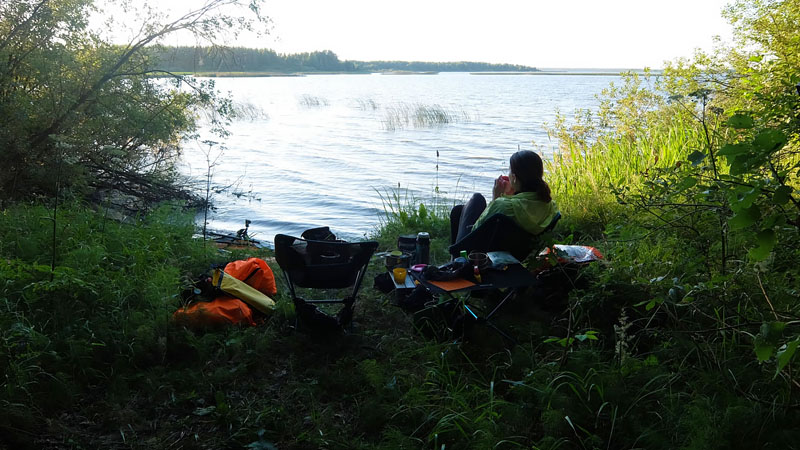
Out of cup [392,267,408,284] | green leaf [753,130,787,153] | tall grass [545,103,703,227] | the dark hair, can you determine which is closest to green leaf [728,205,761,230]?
green leaf [753,130,787,153]

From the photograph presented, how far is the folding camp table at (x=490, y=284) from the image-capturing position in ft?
10.5

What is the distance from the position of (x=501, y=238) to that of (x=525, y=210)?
26 centimetres

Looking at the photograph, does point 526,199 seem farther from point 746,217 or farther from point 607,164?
point 607,164

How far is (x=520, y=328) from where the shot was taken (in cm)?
319

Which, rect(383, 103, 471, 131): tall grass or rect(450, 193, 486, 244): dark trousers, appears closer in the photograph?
rect(450, 193, 486, 244): dark trousers

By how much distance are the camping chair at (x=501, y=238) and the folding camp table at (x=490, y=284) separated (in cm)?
32

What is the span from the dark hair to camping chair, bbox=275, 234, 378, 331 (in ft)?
3.89

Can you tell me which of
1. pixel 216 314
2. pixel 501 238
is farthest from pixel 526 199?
pixel 216 314

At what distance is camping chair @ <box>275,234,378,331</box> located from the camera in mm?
3506

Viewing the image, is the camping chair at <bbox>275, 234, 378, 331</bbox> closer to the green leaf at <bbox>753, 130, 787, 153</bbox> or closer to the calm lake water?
the green leaf at <bbox>753, 130, 787, 153</bbox>

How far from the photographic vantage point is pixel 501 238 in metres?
3.72

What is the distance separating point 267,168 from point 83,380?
11487 millimetres

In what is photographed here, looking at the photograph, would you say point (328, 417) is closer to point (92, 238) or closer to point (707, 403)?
point (707, 403)

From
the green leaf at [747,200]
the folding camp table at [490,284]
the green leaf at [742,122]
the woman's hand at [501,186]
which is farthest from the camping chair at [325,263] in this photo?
the green leaf at [747,200]
